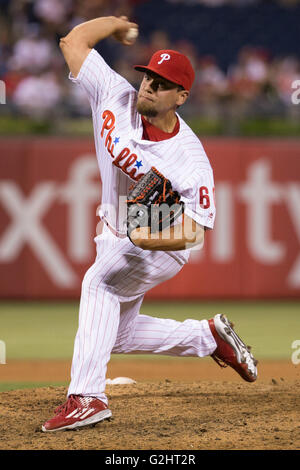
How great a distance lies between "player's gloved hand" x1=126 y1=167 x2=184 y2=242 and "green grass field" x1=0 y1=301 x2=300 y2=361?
2.65 meters

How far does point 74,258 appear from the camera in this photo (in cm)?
836

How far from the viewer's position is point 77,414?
3436 mm

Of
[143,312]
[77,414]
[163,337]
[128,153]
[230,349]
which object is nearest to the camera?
[77,414]

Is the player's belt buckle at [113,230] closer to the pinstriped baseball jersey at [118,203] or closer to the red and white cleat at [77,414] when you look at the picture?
the pinstriped baseball jersey at [118,203]

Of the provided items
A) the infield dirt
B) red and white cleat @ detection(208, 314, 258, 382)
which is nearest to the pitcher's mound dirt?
the infield dirt

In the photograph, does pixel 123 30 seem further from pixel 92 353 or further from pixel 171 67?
pixel 92 353

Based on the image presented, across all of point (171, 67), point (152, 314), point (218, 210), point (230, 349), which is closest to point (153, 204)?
point (171, 67)

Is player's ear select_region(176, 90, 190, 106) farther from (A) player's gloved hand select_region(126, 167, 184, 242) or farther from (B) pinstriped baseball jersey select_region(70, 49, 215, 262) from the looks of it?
(A) player's gloved hand select_region(126, 167, 184, 242)

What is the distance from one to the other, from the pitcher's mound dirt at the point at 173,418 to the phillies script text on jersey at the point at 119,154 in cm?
111

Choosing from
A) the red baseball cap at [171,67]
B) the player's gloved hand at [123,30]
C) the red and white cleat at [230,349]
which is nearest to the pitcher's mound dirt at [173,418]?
the red and white cleat at [230,349]

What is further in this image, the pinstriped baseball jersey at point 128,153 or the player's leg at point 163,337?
the player's leg at point 163,337

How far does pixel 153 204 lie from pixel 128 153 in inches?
10.8

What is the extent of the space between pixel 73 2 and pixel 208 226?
8165mm

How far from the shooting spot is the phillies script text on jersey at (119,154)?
3.55m
